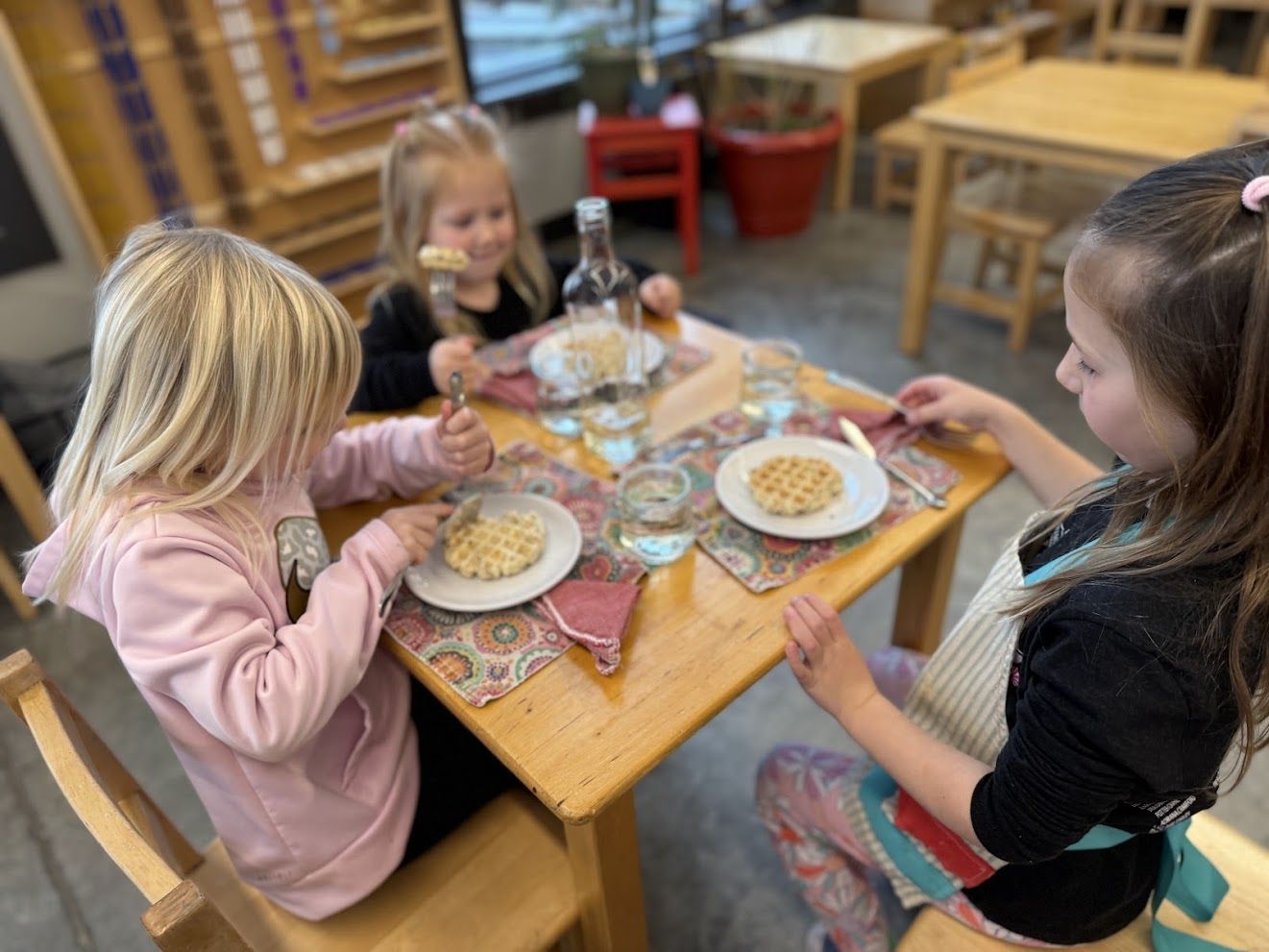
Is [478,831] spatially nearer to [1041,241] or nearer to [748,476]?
[748,476]

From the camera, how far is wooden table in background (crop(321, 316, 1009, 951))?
0.76 metres

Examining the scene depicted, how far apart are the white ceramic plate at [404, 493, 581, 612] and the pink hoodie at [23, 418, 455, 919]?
0.17ft

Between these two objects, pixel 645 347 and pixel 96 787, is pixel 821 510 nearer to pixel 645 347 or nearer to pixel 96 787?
pixel 645 347

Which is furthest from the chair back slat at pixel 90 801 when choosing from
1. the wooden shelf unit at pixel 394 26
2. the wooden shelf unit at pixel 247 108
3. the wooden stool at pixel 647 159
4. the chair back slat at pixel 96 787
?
the wooden stool at pixel 647 159

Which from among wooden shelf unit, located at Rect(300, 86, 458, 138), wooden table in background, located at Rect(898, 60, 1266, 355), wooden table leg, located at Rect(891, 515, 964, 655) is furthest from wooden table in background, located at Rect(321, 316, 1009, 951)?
wooden shelf unit, located at Rect(300, 86, 458, 138)

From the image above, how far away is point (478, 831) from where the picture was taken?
3.34 feet

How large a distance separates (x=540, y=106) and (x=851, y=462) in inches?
116

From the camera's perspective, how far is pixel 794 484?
3.40ft

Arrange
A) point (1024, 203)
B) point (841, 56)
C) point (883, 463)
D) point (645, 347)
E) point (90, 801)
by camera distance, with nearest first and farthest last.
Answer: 1. point (90, 801)
2. point (883, 463)
3. point (645, 347)
4. point (1024, 203)
5. point (841, 56)

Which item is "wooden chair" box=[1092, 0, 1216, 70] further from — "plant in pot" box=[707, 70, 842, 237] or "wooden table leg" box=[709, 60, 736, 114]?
"wooden table leg" box=[709, 60, 736, 114]

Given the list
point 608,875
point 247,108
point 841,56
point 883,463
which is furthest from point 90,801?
point 841,56

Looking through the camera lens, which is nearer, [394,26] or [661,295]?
[661,295]

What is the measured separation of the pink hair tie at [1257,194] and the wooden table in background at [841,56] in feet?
10.8

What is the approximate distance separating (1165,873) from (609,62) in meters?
3.38
